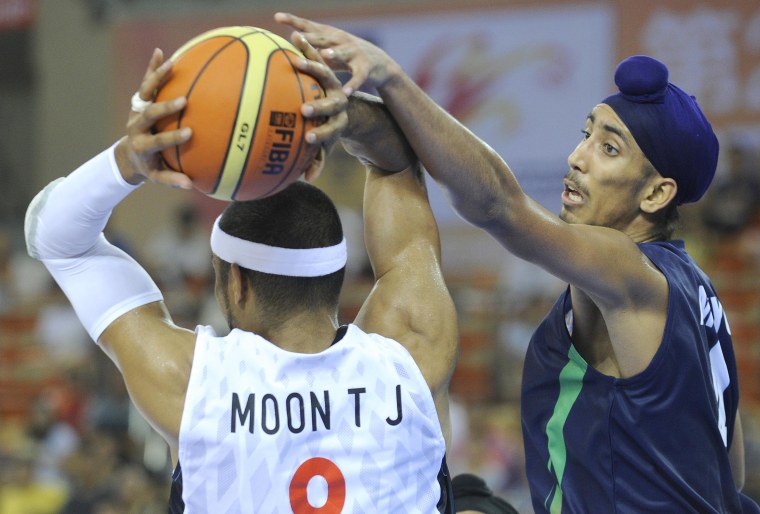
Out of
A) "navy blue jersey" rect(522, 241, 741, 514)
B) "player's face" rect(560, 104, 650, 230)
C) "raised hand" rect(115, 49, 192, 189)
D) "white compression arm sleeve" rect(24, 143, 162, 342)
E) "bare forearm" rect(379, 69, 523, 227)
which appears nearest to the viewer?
"raised hand" rect(115, 49, 192, 189)

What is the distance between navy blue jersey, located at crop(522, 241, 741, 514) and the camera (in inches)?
131

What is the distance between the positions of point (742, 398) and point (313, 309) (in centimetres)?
843

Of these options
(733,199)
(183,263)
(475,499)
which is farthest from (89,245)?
(183,263)

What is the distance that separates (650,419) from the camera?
11.0ft

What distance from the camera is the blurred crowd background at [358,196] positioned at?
984 cm

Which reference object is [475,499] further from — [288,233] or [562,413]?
[288,233]

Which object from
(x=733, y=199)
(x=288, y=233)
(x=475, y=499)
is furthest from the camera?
(x=733, y=199)

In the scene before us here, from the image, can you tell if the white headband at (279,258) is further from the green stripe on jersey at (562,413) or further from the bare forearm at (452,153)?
the green stripe on jersey at (562,413)

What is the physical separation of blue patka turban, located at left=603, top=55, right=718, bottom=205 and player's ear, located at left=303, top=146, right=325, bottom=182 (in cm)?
108

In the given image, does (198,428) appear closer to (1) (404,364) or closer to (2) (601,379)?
(1) (404,364)

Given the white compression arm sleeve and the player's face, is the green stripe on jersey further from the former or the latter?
the white compression arm sleeve

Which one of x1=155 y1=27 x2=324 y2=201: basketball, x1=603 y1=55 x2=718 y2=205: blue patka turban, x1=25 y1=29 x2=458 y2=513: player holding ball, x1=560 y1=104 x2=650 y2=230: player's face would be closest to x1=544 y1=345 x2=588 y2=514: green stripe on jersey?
x1=560 y1=104 x2=650 y2=230: player's face

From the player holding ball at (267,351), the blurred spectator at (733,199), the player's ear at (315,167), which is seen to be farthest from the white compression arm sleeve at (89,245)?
the blurred spectator at (733,199)

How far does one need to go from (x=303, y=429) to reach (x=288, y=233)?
20.9 inches
